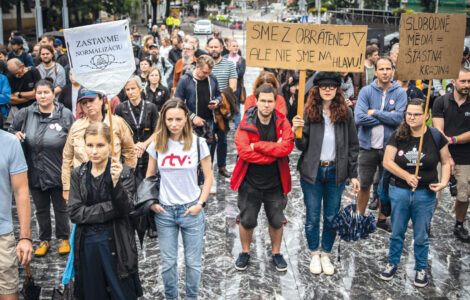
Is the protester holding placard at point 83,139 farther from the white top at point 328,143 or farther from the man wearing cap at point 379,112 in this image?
the man wearing cap at point 379,112

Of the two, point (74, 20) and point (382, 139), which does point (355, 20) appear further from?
point (382, 139)

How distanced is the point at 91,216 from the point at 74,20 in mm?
50123

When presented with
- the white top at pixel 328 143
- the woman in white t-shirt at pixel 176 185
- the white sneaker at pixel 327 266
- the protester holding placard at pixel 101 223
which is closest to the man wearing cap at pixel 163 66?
the white top at pixel 328 143

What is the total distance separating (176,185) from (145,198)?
29cm

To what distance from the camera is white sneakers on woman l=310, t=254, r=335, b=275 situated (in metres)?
5.10

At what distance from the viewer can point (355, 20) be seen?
37.1 m

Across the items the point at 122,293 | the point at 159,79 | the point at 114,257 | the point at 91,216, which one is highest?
the point at 159,79

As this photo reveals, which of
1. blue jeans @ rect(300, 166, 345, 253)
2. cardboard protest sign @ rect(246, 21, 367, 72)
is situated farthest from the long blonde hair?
blue jeans @ rect(300, 166, 345, 253)

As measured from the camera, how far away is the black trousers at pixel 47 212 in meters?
5.50

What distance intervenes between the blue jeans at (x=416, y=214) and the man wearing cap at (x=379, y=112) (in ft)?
3.67

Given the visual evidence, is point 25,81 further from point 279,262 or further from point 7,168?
point 279,262

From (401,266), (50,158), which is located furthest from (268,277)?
(50,158)

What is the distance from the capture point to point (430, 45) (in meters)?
4.83

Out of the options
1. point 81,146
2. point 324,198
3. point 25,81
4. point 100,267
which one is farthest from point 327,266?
point 25,81
